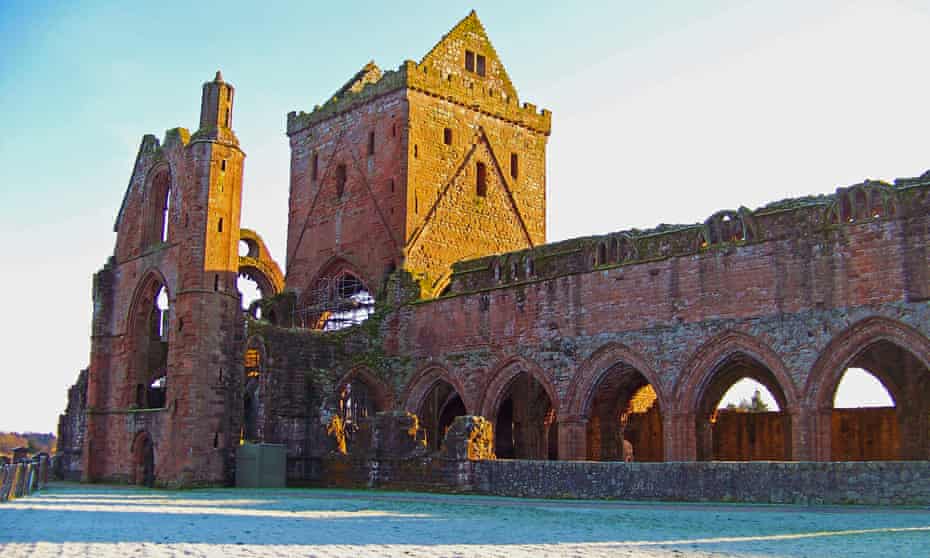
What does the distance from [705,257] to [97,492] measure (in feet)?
47.8

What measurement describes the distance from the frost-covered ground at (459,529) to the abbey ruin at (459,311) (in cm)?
594

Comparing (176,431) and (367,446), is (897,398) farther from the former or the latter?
(176,431)

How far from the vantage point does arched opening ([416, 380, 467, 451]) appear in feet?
103

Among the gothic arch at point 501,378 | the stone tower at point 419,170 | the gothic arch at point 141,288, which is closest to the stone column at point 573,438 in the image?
the gothic arch at point 501,378

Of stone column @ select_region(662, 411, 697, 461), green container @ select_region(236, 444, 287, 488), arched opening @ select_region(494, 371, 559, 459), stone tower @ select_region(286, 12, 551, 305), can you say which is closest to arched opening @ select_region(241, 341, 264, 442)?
stone tower @ select_region(286, 12, 551, 305)

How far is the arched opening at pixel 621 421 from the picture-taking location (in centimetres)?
2727

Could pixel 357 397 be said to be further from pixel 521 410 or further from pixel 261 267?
pixel 261 267

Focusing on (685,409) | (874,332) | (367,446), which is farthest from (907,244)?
(367,446)

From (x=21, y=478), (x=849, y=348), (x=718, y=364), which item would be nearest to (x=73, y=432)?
(x=21, y=478)

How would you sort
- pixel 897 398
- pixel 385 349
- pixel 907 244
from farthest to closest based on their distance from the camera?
pixel 385 349 < pixel 897 398 < pixel 907 244

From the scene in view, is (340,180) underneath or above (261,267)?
above

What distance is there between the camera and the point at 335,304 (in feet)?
117

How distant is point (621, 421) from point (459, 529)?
53.9 ft

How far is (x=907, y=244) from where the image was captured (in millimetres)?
21453
